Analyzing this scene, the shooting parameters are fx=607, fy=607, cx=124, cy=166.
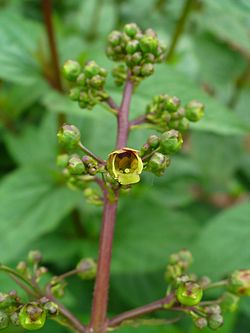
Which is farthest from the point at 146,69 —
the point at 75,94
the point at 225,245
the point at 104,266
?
→ the point at 225,245

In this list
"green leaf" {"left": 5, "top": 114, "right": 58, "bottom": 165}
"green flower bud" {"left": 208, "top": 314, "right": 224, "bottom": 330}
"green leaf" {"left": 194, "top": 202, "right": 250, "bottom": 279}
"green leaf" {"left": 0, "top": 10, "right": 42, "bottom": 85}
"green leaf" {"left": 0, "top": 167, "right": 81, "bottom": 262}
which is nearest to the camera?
"green flower bud" {"left": 208, "top": 314, "right": 224, "bottom": 330}

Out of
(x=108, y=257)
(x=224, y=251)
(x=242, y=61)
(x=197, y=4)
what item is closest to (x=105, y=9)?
(x=197, y=4)

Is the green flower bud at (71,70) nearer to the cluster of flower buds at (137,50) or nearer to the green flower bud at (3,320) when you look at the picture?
the cluster of flower buds at (137,50)

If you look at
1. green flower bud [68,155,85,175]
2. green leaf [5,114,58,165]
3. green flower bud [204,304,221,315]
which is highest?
green flower bud [68,155,85,175]

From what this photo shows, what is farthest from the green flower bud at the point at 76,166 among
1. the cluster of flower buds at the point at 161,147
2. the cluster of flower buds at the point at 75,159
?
the cluster of flower buds at the point at 161,147

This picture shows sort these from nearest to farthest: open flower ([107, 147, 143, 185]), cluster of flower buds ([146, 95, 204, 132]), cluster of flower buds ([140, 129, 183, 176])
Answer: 1. open flower ([107, 147, 143, 185])
2. cluster of flower buds ([140, 129, 183, 176])
3. cluster of flower buds ([146, 95, 204, 132])

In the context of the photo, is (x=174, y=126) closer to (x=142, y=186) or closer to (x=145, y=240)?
(x=145, y=240)

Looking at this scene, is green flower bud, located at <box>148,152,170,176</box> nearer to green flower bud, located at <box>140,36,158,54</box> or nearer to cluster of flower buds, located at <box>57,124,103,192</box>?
cluster of flower buds, located at <box>57,124,103,192</box>

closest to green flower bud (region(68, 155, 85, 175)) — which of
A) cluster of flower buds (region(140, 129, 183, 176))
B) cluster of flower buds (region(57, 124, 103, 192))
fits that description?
cluster of flower buds (region(57, 124, 103, 192))
